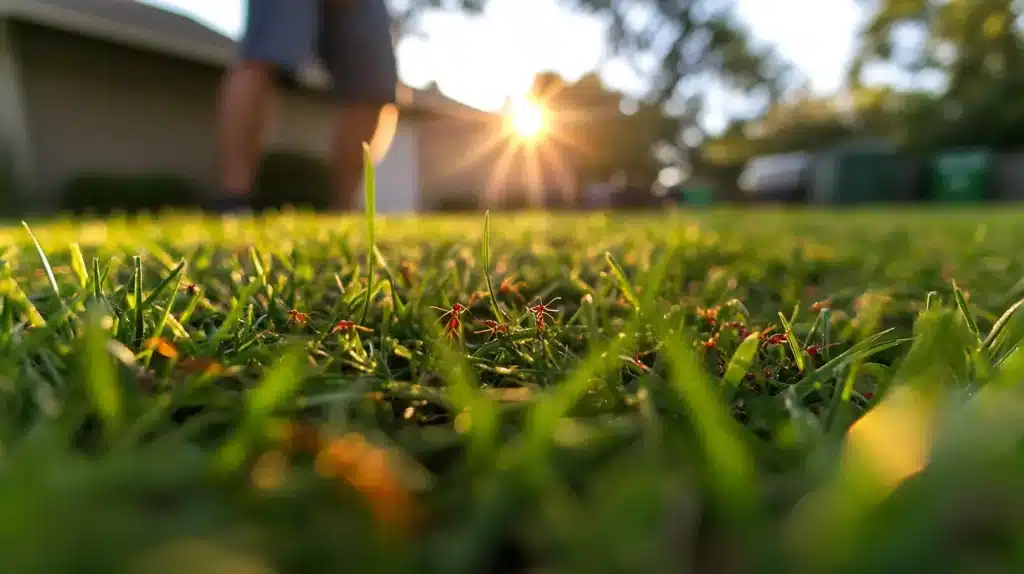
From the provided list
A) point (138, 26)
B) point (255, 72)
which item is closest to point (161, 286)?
point (255, 72)

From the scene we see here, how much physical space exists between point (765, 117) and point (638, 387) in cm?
4008

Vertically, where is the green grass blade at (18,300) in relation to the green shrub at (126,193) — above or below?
above

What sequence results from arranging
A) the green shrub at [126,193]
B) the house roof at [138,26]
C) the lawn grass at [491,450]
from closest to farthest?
1. the lawn grass at [491,450]
2. the house roof at [138,26]
3. the green shrub at [126,193]

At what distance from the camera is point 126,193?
898 centimetres

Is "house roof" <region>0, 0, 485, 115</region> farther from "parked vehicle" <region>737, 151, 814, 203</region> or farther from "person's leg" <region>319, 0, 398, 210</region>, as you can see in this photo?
"parked vehicle" <region>737, 151, 814, 203</region>

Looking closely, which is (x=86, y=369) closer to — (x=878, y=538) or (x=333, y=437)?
(x=333, y=437)

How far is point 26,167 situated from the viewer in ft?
27.7

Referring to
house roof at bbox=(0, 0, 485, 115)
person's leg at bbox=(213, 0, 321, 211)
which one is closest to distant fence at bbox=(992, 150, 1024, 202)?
house roof at bbox=(0, 0, 485, 115)

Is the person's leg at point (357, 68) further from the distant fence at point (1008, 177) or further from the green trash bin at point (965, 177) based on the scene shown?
the distant fence at point (1008, 177)

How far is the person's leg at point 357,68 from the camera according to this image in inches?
165

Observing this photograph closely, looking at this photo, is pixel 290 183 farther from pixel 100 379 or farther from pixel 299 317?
pixel 100 379

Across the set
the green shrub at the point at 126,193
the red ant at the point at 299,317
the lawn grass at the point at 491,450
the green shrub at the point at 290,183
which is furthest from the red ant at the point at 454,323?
the green shrub at the point at 290,183

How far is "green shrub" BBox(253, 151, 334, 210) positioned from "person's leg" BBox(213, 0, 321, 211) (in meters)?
7.02

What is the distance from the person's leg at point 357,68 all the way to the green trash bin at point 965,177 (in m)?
19.1
